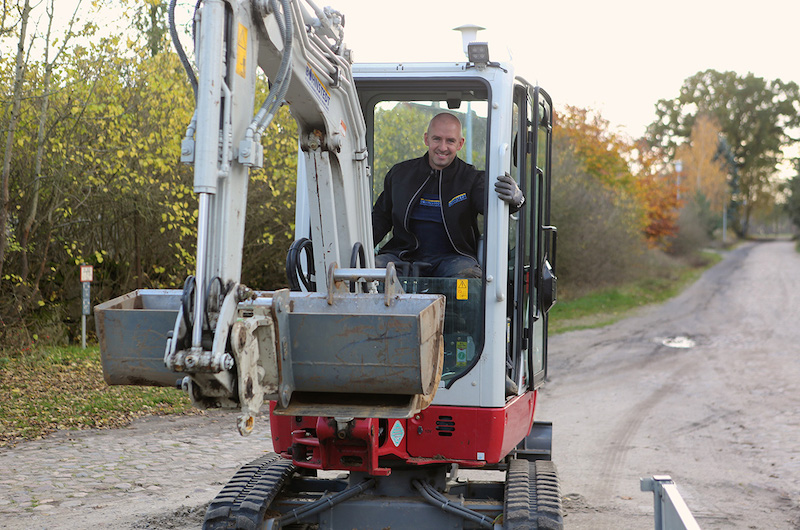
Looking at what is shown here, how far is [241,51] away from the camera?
315 cm

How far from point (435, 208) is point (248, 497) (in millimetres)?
1959

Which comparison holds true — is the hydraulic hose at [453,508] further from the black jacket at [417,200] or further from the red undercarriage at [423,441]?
the black jacket at [417,200]

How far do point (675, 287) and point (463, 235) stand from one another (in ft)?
74.9

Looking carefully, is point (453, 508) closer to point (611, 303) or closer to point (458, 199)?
point (458, 199)

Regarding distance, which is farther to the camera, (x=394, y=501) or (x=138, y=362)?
(x=394, y=501)

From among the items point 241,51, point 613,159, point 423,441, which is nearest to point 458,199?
point 423,441

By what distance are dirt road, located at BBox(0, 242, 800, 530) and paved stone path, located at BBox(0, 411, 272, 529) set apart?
0.01 m

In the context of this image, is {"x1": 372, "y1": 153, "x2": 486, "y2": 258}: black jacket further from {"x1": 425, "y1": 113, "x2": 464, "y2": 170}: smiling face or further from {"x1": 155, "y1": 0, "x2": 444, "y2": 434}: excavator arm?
{"x1": 155, "y1": 0, "x2": 444, "y2": 434}: excavator arm

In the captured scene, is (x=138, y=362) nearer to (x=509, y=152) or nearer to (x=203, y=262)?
(x=203, y=262)

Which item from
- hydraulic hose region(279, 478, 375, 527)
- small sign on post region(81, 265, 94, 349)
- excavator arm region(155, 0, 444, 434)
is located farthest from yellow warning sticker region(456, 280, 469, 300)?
small sign on post region(81, 265, 94, 349)

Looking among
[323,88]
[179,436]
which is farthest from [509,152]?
[179,436]

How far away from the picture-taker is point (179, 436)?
8.18 metres

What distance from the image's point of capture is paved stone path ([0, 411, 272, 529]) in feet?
18.3

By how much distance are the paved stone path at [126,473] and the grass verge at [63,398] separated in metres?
0.32
